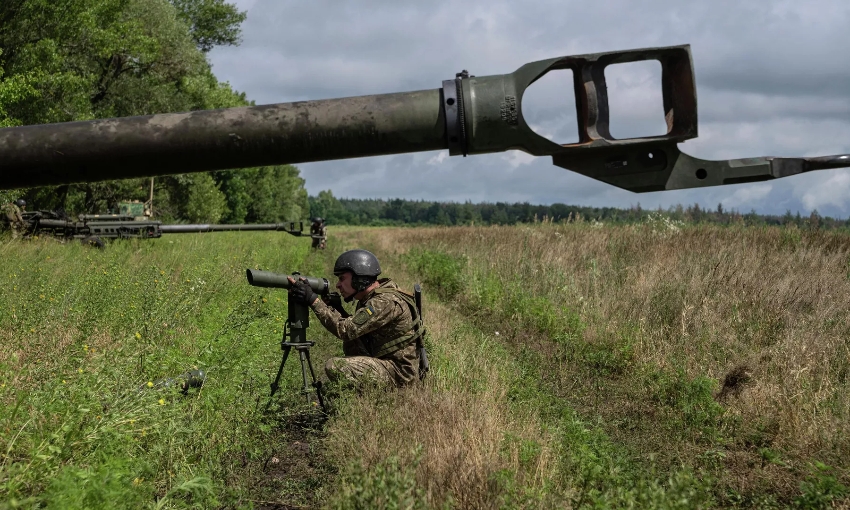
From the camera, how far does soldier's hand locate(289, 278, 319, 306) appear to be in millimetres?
6492

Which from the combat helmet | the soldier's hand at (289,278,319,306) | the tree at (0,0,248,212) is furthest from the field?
the tree at (0,0,248,212)

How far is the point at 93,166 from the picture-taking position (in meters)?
3.21

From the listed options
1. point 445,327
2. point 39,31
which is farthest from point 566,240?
point 39,31

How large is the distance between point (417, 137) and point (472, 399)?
148 inches

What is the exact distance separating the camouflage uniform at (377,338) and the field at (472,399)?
0.24 meters

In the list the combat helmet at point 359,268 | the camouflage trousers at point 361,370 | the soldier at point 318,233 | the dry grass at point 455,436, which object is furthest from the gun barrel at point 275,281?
the soldier at point 318,233

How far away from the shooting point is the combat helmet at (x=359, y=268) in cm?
691

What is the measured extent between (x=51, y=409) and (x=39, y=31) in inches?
956

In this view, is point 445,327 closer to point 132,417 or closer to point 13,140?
point 132,417

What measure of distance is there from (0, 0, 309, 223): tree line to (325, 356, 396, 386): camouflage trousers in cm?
1744

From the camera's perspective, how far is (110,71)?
35031 mm

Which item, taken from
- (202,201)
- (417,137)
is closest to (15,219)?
(417,137)

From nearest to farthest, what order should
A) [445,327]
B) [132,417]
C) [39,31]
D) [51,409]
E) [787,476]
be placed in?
1. [51,409]
2. [132,417]
3. [787,476]
4. [445,327]
5. [39,31]

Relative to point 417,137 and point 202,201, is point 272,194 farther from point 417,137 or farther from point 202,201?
point 417,137
